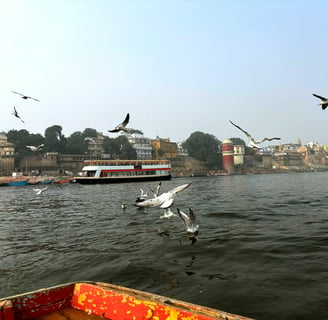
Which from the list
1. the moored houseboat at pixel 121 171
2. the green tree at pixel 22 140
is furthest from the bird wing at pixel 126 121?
the green tree at pixel 22 140

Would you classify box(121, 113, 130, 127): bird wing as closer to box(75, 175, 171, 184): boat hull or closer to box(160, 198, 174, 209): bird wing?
box(160, 198, 174, 209): bird wing

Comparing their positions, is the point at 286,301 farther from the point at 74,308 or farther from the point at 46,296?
the point at 46,296

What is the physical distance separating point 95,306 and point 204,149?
12341 centimetres

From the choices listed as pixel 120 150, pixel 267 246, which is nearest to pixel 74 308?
pixel 267 246

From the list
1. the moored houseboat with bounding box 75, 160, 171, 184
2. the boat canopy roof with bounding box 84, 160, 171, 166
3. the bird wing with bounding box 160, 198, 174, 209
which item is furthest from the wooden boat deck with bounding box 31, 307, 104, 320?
the boat canopy roof with bounding box 84, 160, 171, 166

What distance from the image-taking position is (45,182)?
5972 cm

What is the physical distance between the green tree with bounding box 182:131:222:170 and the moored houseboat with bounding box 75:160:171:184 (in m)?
67.7

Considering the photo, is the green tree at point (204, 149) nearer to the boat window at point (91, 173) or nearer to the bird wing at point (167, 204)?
the boat window at point (91, 173)

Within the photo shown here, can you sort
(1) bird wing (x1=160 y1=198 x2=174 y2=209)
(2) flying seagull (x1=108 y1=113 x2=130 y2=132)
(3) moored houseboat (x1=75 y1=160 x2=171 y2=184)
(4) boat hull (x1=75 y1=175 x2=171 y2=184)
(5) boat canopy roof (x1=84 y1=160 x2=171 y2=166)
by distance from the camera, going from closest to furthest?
1. (1) bird wing (x1=160 y1=198 x2=174 y2=209)
2. (2) flying seagull (x1=108 y1=113 x2=130 y2=132)
3. (4) boat hull (x1=75 y1=175 x2=171 y2=184)
4. (3) moored houseboat (x1=75 y1=160 x2=171 y2=184)
5. (5) boat canopy roof (x1=84 y1=160 x2=171 y2=166)

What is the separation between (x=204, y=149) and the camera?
4916 inches

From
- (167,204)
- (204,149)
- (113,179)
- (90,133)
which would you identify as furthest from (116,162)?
(90,133)

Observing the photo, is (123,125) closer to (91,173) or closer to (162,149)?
(91,173)

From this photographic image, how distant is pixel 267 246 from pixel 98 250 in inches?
163

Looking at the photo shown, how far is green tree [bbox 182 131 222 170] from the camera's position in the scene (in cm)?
12319
